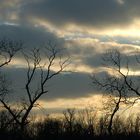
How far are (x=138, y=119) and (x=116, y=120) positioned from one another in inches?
160

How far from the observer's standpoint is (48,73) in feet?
230

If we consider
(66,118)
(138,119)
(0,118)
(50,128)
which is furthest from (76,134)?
(66,118)

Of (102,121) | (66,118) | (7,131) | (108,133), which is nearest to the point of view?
(7,131)

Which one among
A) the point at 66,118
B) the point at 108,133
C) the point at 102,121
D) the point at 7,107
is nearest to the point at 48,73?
the point at 7,107

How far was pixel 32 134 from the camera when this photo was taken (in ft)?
226

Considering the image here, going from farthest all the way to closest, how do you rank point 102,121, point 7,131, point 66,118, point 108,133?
1. point 66,118
2. point 102,121
3. point 108,133
4. point 7,131

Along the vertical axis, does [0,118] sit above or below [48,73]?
below

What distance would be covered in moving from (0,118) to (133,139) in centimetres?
2045

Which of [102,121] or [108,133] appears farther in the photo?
[102,121]

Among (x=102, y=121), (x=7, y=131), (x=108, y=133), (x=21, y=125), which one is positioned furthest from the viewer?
(x=102, y=121)

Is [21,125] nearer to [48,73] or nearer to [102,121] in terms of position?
[48,73]

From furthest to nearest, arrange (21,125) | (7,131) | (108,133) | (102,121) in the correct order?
(102,121), (108,133), (21,125), (7,131)

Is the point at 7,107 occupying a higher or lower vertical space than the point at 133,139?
higher

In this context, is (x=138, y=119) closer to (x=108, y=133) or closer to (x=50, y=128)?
(x=108, y=133)
